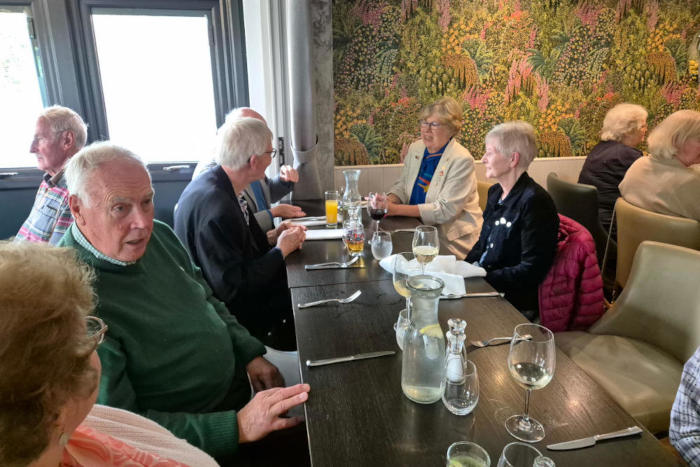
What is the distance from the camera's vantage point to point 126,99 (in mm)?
3504

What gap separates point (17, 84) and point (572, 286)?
3870 millimetres

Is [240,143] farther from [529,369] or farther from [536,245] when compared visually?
[529,369]

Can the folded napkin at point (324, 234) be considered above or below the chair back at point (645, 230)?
above

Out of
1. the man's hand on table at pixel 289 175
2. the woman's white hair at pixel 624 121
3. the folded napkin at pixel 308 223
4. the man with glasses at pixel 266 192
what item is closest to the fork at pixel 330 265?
the folded napkin at pixel 308 223

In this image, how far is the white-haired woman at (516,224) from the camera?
1.87m

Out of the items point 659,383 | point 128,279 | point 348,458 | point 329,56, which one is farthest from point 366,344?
point 329,56

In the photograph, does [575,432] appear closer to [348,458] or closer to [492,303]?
[348,458]

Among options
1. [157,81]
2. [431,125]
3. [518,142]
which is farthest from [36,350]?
[157,81]

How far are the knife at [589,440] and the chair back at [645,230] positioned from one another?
1860 millimetres

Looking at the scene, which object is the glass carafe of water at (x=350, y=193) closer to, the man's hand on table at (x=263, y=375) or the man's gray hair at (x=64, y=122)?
the man's hand on table at (x=263, y=375)

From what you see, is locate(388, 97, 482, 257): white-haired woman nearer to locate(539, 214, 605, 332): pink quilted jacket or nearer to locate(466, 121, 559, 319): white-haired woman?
locate(466, 121, 559, 319): white-haired woman

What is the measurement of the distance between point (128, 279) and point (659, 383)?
1709 mm

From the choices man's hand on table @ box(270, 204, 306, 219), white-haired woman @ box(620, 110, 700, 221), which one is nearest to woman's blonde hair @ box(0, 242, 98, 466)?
man's hand on table @ box(270, 204, 306, 219)

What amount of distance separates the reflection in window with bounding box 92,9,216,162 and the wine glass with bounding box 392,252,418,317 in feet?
8.66
